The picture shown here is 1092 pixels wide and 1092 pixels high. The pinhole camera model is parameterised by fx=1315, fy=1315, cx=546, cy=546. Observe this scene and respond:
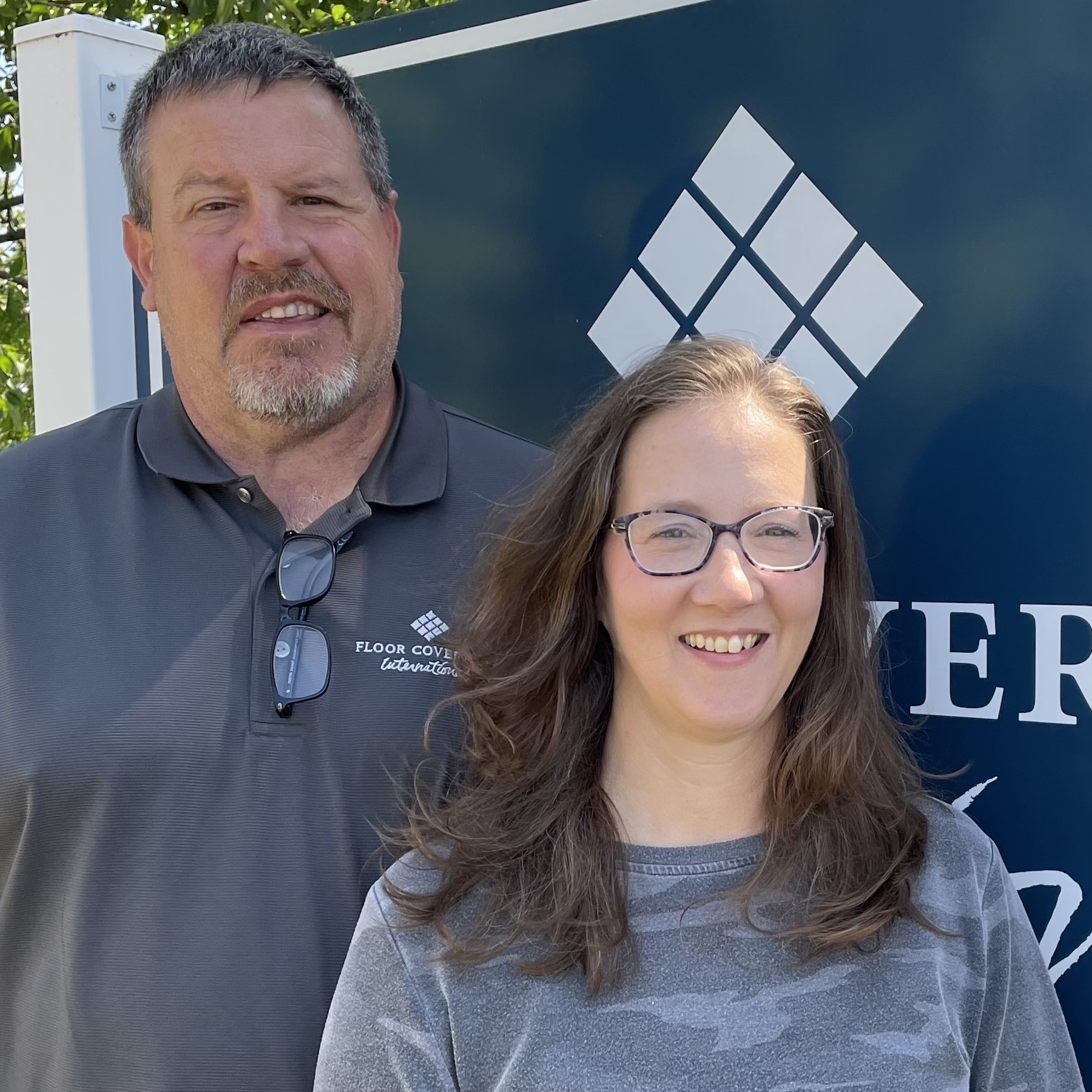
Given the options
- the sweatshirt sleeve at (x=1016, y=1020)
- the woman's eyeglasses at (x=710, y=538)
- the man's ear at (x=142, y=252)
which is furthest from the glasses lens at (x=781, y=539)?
the man's ear at (x=142, y=252)

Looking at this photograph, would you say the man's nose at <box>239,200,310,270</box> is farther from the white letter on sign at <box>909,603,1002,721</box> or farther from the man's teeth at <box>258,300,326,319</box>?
the white letter on sign at <box>909,603,1002,721</box>

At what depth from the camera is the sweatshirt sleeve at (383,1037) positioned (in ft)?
4.45

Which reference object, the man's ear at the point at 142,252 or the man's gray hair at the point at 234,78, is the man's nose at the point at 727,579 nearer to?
the man's gray hair at the point at 234,78

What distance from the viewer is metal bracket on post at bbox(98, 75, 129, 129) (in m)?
2.46

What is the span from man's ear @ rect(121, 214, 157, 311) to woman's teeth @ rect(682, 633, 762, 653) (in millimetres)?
1027

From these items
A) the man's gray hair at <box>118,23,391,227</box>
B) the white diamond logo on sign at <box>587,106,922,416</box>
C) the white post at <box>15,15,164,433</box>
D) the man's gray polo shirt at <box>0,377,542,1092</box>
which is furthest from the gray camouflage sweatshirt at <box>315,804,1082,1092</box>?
the white post at <box>15,15,164,433</box>

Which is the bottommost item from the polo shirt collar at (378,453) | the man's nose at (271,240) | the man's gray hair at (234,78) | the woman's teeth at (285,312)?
the polo shirt collar at (378,453)

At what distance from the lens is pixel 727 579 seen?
1383mm

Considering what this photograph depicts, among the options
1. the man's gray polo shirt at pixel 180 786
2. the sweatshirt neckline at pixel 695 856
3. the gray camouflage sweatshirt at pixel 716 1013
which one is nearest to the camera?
the gray camouflage sweatshirt at pixel 716 1013

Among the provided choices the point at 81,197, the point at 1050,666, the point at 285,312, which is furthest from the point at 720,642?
the point at 81,197

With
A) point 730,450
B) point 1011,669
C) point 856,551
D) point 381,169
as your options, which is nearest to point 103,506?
point 381,169

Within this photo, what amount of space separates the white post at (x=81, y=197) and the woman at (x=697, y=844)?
4.08ft

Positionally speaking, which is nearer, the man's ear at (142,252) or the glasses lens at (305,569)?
the glasses lens at (305,569)

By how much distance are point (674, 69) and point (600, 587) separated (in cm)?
86
